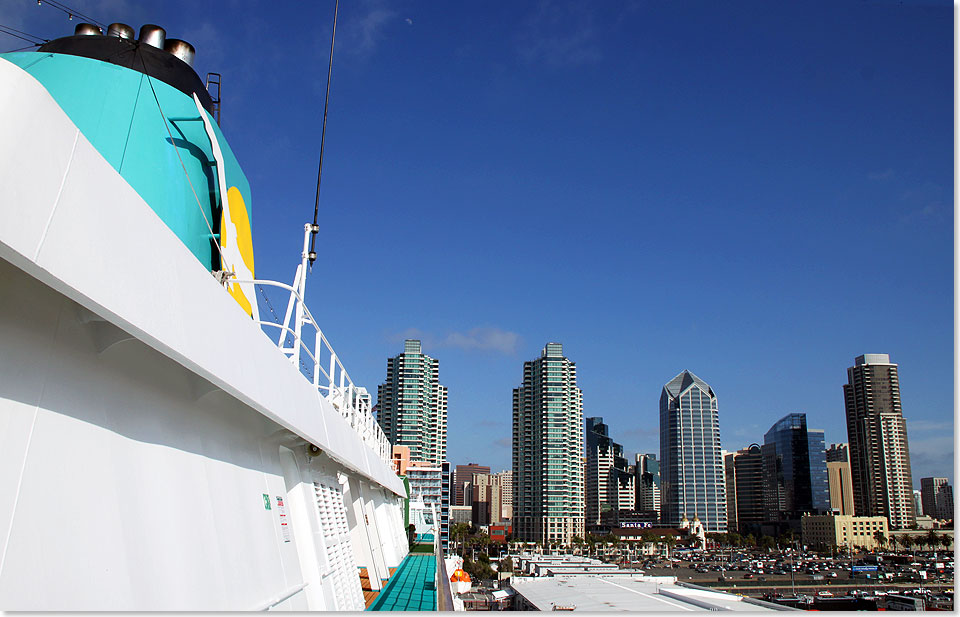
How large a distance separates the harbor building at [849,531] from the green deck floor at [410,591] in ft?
192

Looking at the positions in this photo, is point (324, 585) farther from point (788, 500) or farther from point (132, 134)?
point (788, 500)

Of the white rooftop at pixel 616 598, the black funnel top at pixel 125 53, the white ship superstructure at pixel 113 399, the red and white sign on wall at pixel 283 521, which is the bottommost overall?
the white rooftop at pixel 616 598

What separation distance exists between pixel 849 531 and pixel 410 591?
69.9 metres

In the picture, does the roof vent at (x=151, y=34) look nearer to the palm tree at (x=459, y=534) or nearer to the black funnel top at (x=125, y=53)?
the black funnel top at (x=125, y=53)

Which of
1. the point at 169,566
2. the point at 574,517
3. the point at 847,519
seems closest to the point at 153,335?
the point at 169,566

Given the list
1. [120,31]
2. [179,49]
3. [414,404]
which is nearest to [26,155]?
[120,31]

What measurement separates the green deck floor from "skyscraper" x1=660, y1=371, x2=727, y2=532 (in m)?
120

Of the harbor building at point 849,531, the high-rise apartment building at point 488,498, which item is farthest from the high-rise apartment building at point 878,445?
the high-rise apartment building at point 488,498

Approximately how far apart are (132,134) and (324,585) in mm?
3561

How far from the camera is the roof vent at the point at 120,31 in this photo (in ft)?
16.3

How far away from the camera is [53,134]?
158cm

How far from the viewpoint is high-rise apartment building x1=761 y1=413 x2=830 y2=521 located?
10844cm

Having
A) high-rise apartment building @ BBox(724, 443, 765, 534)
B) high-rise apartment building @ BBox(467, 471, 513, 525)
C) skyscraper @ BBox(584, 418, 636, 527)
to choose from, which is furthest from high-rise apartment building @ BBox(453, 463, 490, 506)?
high-rise apartment building @ BBox(724, 443, 765, 534)

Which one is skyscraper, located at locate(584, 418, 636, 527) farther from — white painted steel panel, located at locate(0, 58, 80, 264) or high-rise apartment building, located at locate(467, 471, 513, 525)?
white painted steel panel, located at locate(0, 58, 80, 264)
